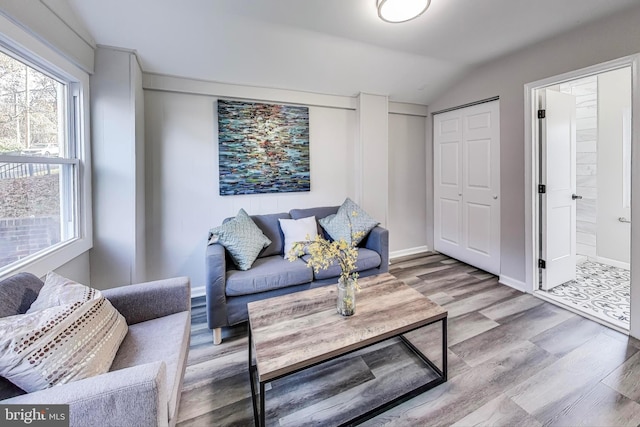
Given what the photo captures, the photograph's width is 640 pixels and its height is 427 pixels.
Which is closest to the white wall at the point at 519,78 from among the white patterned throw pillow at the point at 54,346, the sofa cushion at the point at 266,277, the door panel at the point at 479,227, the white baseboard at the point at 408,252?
the door panel at the point at 479,227

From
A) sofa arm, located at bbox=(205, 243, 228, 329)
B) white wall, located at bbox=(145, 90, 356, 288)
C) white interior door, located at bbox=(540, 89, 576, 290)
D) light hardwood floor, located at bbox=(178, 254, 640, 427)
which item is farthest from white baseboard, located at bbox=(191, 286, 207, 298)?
white interior door, located at bbox=(540, 89, 576, 290)

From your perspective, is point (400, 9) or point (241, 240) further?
point (241, 240)

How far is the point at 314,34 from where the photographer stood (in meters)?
2.37

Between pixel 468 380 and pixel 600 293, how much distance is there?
2.17 meters

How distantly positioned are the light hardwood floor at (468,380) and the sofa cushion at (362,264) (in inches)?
27.2

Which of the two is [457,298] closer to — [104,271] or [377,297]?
[377,297]

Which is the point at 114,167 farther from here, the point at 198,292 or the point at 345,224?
the point at 345,224

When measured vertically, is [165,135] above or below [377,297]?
above

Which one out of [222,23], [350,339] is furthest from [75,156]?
[350,339]

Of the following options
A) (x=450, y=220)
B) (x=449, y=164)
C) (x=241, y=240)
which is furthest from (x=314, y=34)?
(x=450, y=220)

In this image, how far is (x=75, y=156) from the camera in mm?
2055

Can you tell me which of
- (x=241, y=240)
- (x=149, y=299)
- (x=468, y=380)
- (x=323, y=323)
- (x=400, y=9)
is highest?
(x=400, y=9)

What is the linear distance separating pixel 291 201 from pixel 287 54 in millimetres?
1512

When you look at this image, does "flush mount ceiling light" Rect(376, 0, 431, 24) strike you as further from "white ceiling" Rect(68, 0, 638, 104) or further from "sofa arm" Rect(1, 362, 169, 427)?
"sofa arm" Rect(1, 362, 169, 427)
